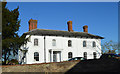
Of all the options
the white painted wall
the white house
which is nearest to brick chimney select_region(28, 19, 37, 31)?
the white house

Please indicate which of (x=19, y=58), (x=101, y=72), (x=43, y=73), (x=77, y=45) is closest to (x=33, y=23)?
(x=19, y=58)

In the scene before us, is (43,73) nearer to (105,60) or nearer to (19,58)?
(105,60)

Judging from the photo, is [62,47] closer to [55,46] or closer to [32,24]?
[55,46]

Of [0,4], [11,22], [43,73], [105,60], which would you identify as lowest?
[43,73]

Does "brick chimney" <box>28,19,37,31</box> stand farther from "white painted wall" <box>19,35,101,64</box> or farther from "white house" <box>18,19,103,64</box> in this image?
"white painted wall" <box>19,35,101,64</box>

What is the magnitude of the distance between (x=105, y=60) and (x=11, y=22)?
42.2 feet

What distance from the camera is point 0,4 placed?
20.3 m

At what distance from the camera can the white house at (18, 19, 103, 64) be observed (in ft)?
92.8

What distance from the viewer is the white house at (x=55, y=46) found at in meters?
28.3

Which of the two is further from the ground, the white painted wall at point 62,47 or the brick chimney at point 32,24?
the brick chimney at point 32,24

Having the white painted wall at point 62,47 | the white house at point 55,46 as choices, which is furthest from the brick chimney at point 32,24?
the white painted wall at point 62,47

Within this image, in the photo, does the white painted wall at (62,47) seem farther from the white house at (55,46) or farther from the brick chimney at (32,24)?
the brick chimney at (32,24)

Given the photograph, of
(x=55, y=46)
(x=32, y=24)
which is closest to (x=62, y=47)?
(x=55, y=46)

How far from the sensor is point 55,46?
100.0 feet
